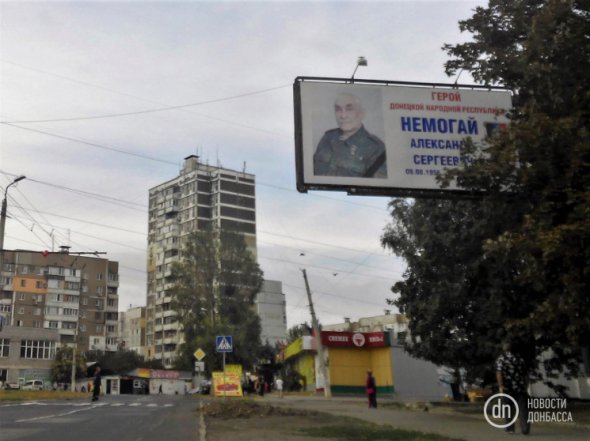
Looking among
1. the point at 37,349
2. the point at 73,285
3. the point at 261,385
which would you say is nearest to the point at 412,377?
the point at 261,385

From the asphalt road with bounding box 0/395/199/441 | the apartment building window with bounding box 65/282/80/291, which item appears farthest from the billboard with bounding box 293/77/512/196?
the apartment building window with bounding box 65/282/80/291

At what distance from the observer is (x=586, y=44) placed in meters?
10.9

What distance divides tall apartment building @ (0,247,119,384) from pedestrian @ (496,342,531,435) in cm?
9413

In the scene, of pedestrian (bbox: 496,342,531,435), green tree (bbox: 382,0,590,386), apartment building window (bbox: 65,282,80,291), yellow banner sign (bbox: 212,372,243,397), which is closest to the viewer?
green tree (bbox: 382,0,590,386)

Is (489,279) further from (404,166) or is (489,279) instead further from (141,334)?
(141,334)

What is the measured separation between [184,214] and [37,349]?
42612mm

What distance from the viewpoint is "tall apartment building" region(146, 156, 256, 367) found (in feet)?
391

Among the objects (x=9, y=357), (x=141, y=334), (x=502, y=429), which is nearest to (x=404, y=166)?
(x=502, y=429)

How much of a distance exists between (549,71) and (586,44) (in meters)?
0.83

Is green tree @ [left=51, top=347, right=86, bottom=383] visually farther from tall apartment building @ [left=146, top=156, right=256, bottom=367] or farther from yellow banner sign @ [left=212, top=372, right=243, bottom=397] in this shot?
yellow banner sign @ [left=212, top=372, right=243, bottom=397]

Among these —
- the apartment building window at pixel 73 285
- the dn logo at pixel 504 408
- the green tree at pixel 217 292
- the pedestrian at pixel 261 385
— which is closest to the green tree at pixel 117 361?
the apartment building window at pixel 73 285

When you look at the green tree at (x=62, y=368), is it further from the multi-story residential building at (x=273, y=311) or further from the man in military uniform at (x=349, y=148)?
the man in military uniform at (x=349, y=148)

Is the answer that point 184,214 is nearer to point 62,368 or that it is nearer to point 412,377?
point 62,368

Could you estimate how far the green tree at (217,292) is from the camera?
55.4m
